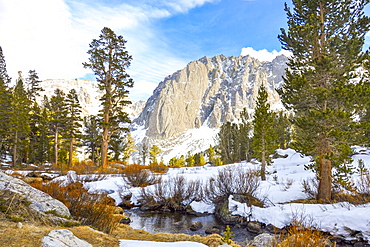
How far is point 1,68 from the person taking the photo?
3039cm

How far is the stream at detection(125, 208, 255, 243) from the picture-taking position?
337 inches

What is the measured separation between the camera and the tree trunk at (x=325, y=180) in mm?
9922

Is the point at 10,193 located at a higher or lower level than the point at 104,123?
lower

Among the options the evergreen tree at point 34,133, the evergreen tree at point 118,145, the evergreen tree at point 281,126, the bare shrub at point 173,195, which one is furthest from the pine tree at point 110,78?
the evergreen tree at point 281,126

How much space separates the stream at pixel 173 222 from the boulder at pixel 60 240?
20.7 ft

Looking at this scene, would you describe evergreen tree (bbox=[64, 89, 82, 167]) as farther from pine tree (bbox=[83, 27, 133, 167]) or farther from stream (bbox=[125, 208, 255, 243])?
stream (bbox=[125, 208, 255, 243])

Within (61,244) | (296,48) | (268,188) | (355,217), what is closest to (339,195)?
(355,217)

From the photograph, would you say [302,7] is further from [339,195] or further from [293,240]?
[293,240]

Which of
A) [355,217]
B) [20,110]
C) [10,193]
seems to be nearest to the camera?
[10,193]

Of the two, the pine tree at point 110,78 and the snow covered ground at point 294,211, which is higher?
the pine tree at point 110,78

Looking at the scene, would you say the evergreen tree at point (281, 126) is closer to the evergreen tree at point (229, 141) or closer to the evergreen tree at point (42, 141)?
the evergreen tree at point (229, 141)

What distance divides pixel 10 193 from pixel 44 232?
171 centimetres

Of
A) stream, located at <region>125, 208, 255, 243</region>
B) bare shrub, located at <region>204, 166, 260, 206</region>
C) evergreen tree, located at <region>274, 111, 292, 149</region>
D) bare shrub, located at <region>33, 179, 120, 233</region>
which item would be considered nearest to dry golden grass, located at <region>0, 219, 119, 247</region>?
bare shrub, located at <region>33, 179, 120, 233</region>

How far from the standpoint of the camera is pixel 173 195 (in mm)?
12617
